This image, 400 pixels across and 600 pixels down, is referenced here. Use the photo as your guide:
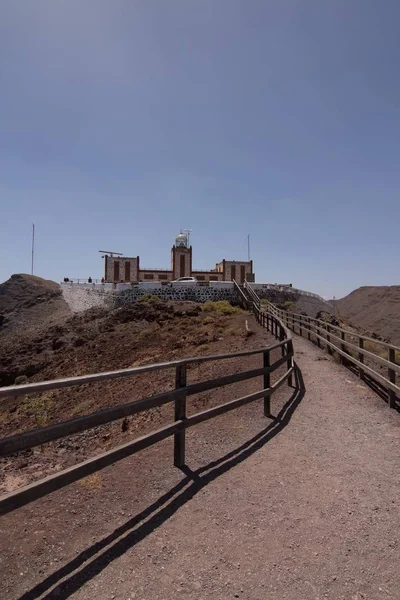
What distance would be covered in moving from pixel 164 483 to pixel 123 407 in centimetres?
112

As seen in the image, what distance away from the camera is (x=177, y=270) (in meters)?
54.4

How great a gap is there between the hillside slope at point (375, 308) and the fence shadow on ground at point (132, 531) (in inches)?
2898

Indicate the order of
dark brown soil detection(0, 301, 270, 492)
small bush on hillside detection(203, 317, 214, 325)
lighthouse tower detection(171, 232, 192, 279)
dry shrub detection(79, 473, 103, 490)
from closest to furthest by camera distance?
dry shrub detection(79, 473, 103, 490) < dark brown soil detection(0, 301, 270, 492) < small bush on hillside detection(203, 317, 214, 325) < lighthouse tower detection(171, 232, 192, 279)

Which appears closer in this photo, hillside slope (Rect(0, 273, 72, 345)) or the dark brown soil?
the dark brown soil

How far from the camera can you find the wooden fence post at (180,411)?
4.47m

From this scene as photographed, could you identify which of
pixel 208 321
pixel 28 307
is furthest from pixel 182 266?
pixel 208 321

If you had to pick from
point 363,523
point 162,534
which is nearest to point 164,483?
point 162,534

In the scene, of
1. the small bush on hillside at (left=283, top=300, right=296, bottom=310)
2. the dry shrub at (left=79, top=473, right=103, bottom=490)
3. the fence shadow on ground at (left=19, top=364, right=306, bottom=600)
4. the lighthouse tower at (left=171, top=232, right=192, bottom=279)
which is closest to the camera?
the fence shadow on ground at (left=19, top=364, right=306, bottom=600)

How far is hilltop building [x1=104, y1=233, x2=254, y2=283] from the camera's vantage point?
52000 millimetres

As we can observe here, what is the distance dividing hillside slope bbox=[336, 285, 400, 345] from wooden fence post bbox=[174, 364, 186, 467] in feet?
243

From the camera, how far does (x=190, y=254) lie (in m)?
55.1

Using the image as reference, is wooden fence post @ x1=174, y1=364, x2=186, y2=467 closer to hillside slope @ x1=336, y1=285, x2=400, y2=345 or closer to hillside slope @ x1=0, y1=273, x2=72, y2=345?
hillside slope @ x1=0, y1=273, x2=72, y2=345

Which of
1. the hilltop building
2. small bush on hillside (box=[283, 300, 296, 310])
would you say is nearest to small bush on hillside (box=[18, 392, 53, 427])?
small bush on hillside (box=[283, 300, 296, 310])

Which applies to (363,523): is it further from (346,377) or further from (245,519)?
(346,377)
